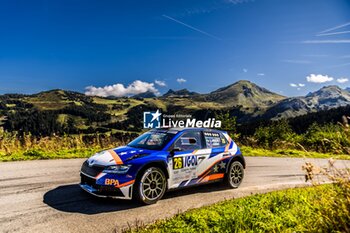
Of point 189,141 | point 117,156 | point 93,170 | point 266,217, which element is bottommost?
point 266,217

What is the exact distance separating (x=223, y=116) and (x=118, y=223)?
22.3 meters

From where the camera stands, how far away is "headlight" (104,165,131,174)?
669 cm

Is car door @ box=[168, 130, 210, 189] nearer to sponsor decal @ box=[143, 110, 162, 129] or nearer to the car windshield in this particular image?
the car windshield

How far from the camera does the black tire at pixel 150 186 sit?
22.4 ft

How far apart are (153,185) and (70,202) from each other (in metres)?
1.98

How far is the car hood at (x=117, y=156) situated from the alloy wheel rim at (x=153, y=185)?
55 centimetres

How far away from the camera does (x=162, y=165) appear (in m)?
7.32

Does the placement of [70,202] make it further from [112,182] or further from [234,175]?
[234,175]

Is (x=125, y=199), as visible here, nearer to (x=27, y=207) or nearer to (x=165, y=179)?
(x=165, y=179)

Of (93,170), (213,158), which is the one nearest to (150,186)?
(93,170)

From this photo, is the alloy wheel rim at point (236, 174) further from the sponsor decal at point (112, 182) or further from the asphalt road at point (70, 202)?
the sponsor decal at point (112, 182)

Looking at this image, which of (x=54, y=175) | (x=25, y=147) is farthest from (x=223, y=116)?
(x=54, y=175)

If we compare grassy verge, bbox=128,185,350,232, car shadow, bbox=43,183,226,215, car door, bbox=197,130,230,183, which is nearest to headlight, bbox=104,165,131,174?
car shadow, bbox=43,183,226,215

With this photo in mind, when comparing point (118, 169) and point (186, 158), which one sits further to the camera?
point (186, 158)
